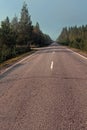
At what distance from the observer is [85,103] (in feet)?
25.2

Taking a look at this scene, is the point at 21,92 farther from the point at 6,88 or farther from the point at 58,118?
the point at 58,118

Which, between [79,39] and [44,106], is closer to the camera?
[44,106]

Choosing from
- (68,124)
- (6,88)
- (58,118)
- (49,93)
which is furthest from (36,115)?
(6,88)

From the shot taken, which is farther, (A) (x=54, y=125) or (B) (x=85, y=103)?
(B) (x=85, y=103)

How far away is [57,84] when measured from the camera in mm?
11156

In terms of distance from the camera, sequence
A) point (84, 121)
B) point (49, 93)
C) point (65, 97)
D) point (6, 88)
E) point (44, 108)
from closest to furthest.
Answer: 1. point (84, 121)
2. point (44, 108)
3. point (65, 97)
4. point (49, 93)
5. point (6, 88)

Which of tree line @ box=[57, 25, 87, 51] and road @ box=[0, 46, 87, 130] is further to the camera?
tree line @ box=[57, 25, 87, 51]

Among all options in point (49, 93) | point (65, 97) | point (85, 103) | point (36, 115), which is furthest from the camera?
point (49, 93)

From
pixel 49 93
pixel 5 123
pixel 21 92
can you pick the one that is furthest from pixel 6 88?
pixel 5 123

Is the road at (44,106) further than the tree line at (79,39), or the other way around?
the tree line at (79,39)

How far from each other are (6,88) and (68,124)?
5108 millimetres

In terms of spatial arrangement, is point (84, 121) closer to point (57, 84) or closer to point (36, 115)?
point (36, 115)

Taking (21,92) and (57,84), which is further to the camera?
(57,84)

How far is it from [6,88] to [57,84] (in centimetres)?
212
